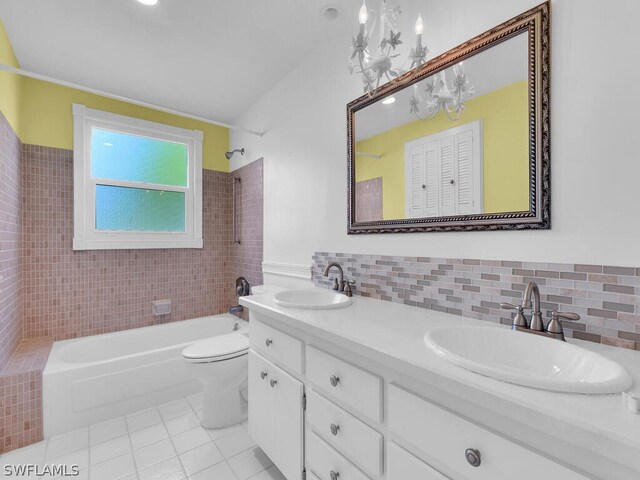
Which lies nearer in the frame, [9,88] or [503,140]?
[503,140]

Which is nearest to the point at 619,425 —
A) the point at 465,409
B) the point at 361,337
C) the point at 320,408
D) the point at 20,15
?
the point at 465,409

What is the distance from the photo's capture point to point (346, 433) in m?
1.06

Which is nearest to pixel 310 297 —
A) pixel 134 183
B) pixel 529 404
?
pixel 529 404

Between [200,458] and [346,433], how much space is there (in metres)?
1.14

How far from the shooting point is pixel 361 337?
1002mm

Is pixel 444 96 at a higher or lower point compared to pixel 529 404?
higher

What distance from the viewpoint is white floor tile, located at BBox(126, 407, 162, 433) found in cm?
200

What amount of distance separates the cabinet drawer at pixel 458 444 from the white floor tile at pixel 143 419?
190cm

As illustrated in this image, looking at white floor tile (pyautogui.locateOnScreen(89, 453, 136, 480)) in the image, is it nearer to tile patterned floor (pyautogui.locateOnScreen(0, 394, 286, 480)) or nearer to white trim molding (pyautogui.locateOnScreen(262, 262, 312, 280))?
tile patterned floor (pyautogui.locateOnScreen(0, 394, 286, 480))

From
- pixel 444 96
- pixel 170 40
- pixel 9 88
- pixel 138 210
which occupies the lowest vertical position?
pixel 138 210

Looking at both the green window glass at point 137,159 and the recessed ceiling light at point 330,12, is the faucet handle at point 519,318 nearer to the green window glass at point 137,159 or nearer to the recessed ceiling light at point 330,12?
the recessed ceiling light at point 330,12

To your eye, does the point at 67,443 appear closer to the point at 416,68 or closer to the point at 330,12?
the point at 416,68

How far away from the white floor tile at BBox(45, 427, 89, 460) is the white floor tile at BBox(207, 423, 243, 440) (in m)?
0.72

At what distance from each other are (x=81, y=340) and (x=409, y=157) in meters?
2.92
